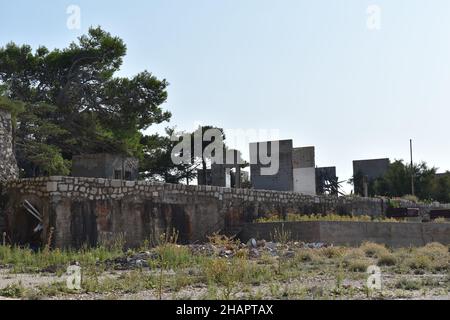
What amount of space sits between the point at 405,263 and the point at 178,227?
7678mm

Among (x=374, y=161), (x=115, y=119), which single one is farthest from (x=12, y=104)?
(x=374, y=161)

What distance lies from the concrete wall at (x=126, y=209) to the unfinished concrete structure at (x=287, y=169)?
3.02 meters

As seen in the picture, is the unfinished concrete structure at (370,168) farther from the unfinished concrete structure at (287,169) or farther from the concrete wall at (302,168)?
the unfinished concrete structure at (287,169)

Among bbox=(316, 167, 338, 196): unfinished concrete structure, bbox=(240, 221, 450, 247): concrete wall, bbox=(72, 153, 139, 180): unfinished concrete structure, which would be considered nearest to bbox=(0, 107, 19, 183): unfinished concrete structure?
bbox=(72, 153, 139, 180): unfinished concrete structure

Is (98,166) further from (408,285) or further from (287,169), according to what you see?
(408,285)

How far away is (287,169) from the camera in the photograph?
2514cm

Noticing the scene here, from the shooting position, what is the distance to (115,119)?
30.3 metres

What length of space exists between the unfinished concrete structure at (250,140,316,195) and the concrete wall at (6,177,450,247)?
3.02m

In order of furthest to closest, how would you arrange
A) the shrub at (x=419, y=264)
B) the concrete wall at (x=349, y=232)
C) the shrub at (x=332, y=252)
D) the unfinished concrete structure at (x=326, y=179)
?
the unfinished concrete structure at (x=326, y=179) → the concrete wall at (x=349, y=232) → the shrub at (x=332, y=252) → the shrub at (x=419, y=264)

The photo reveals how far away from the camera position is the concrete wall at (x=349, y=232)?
19125 mm

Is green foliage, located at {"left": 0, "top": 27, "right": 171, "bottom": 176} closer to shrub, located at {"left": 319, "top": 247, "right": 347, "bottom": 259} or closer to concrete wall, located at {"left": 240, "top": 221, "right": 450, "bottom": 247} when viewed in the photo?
concrete wall, located at {"left": 240, "top": 221, "right": 450, "bottom": 247}

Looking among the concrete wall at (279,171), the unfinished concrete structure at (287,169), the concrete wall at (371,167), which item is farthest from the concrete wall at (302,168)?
the concrete wall at (371,167)

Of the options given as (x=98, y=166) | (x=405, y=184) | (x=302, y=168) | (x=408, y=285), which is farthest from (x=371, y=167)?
(x=408, y=285)

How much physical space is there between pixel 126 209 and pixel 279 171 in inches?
383
